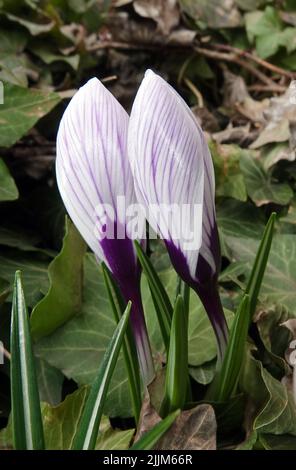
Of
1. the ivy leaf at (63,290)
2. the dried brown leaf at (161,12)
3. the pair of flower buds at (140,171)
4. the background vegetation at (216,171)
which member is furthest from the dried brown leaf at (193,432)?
the dried brown leaf at (161,12)

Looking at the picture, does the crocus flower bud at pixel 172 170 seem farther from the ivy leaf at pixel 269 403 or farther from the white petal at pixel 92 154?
the ivy leaf at pixel 269 403

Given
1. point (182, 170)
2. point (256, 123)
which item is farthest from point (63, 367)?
point (256, 123)

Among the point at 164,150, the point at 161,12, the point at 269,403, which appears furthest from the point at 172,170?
the point at 161,12

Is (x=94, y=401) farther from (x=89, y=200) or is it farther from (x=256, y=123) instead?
(x=256, y=123)

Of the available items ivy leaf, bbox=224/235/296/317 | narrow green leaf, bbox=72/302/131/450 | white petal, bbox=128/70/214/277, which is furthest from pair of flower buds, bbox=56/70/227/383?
ivy leaf, bbox=224/235/296/317

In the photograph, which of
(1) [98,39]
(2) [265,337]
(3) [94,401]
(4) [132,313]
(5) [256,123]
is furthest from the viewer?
(1) [98,39]

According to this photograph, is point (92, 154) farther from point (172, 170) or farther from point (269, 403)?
point (269, 403)
